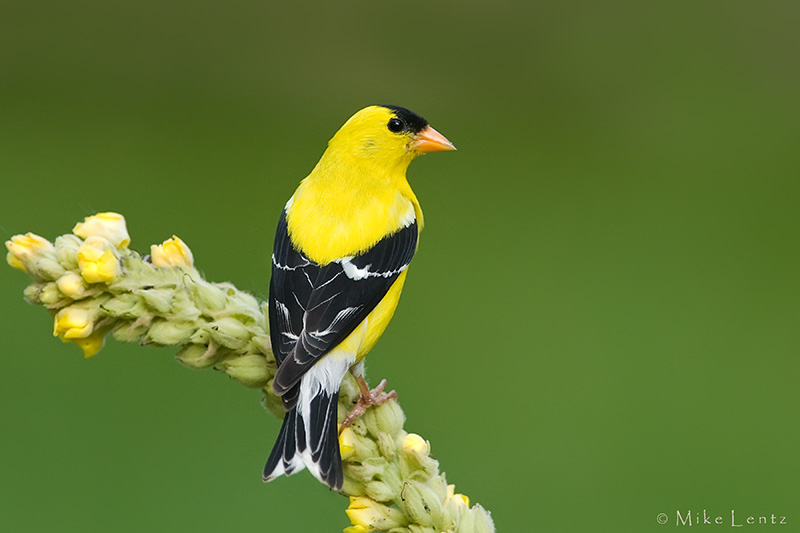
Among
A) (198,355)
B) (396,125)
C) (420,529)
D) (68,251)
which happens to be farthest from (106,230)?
(396,125)

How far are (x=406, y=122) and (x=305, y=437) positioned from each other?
0.63 m

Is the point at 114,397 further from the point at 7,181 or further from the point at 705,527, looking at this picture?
the point at 705,527

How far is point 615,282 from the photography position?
3.22m

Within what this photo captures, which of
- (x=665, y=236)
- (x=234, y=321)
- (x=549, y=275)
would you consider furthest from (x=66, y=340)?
(x=665, y=236)

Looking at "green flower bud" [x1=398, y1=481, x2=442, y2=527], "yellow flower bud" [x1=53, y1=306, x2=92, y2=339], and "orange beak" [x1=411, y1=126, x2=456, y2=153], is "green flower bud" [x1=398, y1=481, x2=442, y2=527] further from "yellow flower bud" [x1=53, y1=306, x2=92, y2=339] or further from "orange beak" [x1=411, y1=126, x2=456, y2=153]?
"orange beak" [x1=411, y1=126, x2=456, y2=153]

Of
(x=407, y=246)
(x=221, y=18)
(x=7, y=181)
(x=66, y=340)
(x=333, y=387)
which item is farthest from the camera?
(x=221, y=18)

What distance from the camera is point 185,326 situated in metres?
0.86

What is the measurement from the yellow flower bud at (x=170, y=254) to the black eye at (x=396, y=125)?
62 cm

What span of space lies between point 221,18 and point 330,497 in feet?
8.50

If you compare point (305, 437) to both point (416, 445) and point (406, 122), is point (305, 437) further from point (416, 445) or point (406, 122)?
point (406, 122)

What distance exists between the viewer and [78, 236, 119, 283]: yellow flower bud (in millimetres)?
829

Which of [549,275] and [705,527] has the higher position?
[549,275]

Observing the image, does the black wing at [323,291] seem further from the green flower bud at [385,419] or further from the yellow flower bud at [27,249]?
the yellow flower bud at [27,249]

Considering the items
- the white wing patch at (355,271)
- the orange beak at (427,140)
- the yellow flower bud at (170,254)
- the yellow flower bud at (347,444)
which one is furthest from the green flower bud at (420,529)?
the orange beak at (427,140)
